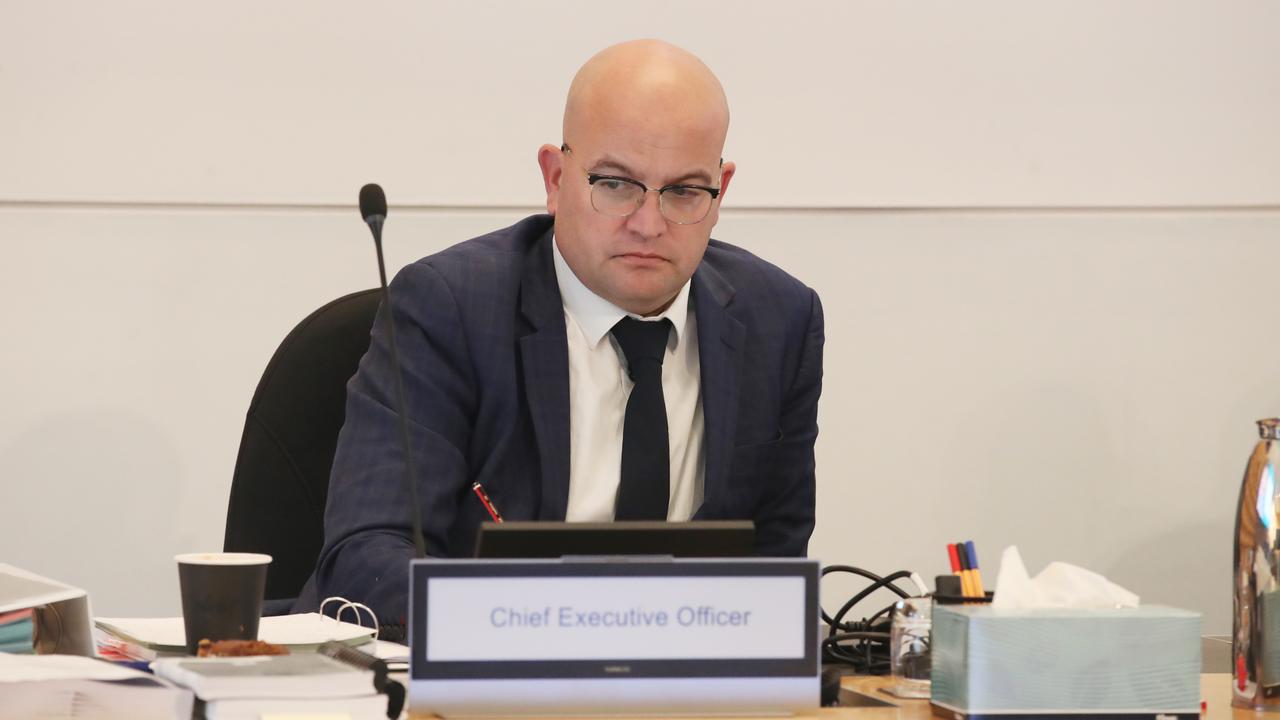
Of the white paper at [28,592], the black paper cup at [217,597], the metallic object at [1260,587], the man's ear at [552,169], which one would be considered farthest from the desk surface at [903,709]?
the man's ear at [552,169]

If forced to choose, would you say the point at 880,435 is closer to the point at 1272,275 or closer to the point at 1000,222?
the point at 1000,222

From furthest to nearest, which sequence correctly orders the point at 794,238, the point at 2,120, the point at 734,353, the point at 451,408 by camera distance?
the point at 794,238
the point at 2,120
the point at 734,353
the point at 451,408

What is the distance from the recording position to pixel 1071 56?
278cm

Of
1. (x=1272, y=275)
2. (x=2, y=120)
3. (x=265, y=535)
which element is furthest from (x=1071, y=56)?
(x=2, y=120)

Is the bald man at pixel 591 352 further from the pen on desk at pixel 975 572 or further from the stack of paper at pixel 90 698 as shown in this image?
the stack of paper at pixel 90 698

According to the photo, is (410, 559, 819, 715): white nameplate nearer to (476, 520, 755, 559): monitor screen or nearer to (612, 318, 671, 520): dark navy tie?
(476, 520, 755, 559): monitor screen

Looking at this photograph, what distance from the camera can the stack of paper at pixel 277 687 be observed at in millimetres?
908

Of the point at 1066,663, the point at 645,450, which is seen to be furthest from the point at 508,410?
the point at 1066,663

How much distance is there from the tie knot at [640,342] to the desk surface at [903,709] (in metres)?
0.68

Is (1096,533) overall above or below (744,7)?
below

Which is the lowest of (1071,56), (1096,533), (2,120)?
(1096,533)

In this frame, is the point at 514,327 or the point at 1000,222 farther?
the point at 1000,222

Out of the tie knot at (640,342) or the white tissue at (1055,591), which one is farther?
the tie knot at (640,342)

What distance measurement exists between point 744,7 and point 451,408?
1.28 meters
